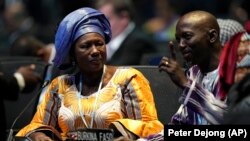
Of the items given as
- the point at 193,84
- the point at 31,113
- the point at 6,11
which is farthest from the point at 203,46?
the point at 6,11

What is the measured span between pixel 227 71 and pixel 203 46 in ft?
1.72

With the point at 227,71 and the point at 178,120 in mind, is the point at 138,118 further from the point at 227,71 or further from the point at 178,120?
the point at 227,71

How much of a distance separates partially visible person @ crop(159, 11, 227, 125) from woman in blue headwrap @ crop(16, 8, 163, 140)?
1.28 ft

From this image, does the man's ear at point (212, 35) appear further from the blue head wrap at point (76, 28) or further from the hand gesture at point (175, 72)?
the blue head wrap at point (76, 28)

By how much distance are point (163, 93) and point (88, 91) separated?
2.50 feet

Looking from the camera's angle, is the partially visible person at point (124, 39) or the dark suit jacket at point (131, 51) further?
the partially visible person at point (124, 39)

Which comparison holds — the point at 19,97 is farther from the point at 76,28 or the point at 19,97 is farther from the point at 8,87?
the point at 76,28

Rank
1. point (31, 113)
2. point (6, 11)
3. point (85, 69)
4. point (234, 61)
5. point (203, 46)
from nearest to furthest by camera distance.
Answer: point (234, 61) < point (203, 46) < point (85, 69) < point (31, 113) < point (6, 11)

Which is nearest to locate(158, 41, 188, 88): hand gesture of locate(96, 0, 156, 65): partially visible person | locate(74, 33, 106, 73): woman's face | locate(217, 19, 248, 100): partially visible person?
locate(217, 19, 248, 100): partially visible person

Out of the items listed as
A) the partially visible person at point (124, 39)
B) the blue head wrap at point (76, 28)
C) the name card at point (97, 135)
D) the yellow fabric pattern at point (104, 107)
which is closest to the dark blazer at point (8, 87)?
the yellow fabric pattern at point (104, 107)

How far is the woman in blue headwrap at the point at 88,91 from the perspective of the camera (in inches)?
282

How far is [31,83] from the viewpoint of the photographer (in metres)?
9.05

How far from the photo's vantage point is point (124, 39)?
38.8ft

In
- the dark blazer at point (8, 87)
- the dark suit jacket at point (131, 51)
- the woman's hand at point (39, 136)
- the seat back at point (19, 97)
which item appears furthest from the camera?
the dark suit jacket at point (131, 51)
